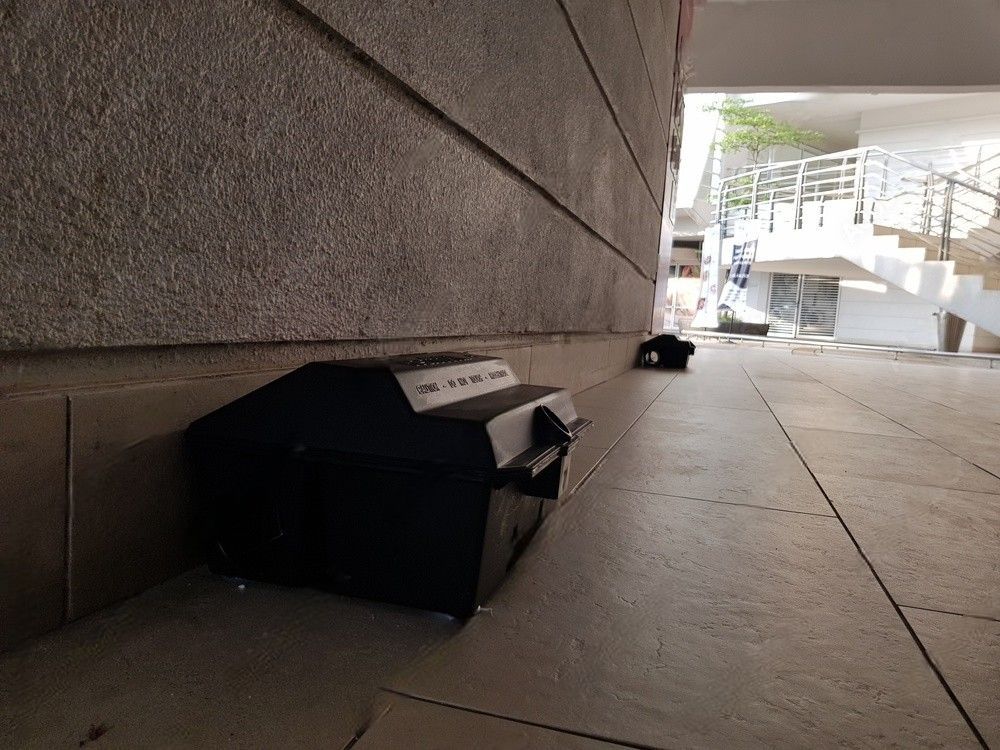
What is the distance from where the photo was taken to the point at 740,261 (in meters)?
13.9

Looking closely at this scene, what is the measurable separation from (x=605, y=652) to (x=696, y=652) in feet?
0.30

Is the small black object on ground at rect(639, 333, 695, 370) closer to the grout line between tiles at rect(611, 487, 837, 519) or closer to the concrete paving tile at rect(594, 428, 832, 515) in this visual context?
the concrete paving tile at rect(594, 428, 832, 515)

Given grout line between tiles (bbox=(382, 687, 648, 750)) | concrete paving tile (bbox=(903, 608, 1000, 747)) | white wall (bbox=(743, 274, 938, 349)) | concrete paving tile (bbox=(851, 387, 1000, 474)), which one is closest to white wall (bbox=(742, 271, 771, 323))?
white wall (bbox=(743, 274, 938, 349))

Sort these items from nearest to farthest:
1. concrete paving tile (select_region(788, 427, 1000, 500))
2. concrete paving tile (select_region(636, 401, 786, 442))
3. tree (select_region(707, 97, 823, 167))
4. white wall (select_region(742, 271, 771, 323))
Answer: concrete paving tile (select_region(788, 427, 1000, 500)) → concrete paving tile (select_region(636, 401, 786, 442)) → tree (select_region(707, 97, 823, 167)) → white wall (select_region(742, 271, 771, 323))

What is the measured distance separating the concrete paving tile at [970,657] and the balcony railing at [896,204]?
9602 mm

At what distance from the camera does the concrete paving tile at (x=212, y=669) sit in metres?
0.49

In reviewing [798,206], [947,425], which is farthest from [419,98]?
[798,206]

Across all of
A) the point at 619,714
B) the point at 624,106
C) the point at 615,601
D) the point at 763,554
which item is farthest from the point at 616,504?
the point at 624,106

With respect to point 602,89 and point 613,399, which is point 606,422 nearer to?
point 613,399

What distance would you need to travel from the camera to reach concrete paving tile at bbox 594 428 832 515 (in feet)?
4.24

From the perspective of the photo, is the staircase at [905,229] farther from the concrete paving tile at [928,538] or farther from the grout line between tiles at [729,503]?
the grout line between tiles at [729,503]

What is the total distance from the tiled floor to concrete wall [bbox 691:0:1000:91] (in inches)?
276

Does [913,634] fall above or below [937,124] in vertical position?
below

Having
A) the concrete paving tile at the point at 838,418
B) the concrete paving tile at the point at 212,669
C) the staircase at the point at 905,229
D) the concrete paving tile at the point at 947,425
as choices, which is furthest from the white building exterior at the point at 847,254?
the concrete paving tile at the point at 212,669
